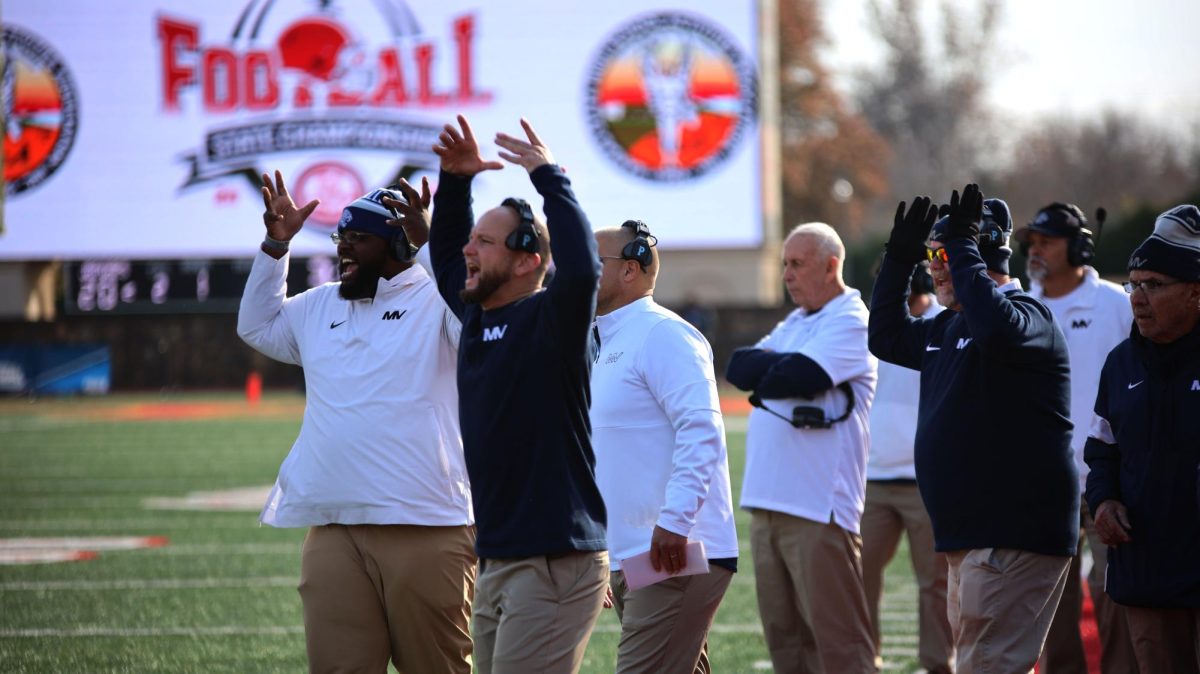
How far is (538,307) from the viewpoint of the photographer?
4574mm

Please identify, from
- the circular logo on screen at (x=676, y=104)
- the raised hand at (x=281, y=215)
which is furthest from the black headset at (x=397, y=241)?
the circular logo on screen at (x=676, y=104)

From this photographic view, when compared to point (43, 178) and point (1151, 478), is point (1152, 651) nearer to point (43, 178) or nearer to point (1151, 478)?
point (1151, 478)

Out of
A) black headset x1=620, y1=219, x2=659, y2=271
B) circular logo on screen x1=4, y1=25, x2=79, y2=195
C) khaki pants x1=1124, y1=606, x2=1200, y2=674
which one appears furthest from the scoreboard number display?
khaki pants x1=1124, y1=606, x2=1200, y2=674

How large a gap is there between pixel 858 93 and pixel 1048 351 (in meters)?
58.4

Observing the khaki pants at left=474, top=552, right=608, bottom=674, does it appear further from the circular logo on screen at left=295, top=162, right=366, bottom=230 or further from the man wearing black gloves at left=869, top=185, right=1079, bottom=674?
the circular logo on screen at left=295, top=162, right=366, bottom=230

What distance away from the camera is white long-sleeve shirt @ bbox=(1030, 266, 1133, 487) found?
6848 mm

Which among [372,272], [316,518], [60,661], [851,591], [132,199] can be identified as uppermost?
[132,199]

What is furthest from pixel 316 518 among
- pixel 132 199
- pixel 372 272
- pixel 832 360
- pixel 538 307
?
pixel 132 199

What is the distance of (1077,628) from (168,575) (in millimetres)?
6153

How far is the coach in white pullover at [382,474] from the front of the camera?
17.0ft

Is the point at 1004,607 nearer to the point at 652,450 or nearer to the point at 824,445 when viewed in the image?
the point at 652,450

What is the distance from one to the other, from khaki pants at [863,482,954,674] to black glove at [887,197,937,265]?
76.5 inches

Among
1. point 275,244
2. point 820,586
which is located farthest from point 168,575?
point 820,586

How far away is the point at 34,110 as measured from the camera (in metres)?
34.9
